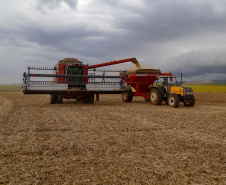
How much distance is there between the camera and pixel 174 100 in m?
12.7

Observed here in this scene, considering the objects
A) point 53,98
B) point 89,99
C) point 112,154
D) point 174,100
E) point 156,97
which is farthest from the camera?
point 89,99

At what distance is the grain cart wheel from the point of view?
1259 centimetres

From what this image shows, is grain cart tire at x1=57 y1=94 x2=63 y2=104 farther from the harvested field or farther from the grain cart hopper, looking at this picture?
the harvested field

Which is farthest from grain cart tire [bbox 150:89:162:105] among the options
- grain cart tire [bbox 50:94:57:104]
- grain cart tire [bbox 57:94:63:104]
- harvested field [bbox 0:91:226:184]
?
A: harvested field [bbox 0:91:226:184]

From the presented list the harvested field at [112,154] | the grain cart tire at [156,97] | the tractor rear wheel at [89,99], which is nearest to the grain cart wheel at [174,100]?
the grain cart tire at [156,97]

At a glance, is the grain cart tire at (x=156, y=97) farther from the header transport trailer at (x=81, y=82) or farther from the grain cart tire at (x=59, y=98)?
the grain cart tire at (x=59, y=98)

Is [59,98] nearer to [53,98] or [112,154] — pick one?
[53,98]

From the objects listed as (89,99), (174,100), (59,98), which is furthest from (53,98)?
(174,100)

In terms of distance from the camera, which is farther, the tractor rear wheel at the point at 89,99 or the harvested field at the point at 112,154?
the tractor rear wheel at the point at 89,99

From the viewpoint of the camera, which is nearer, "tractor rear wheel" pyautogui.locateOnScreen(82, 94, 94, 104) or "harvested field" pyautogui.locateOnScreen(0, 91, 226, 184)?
"harvested field" pyautogui.locateOnScreen(0, 91, 226, 184)

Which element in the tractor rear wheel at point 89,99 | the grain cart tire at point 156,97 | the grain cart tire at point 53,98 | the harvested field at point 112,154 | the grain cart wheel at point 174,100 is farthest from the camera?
the tractor rear wheel at point 89,99

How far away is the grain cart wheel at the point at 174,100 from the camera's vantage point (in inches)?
496

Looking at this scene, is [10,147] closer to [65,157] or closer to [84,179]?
[65,157]

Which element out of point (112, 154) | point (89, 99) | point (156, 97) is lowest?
point (112, 154)
